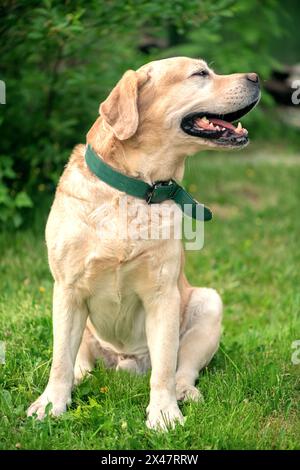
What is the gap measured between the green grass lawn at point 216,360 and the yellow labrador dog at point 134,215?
0.47 feet

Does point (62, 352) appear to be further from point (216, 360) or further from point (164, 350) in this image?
point (216, 360)

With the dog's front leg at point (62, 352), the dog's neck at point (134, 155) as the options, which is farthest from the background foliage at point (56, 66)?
the dog's front leg at point (62, 352)

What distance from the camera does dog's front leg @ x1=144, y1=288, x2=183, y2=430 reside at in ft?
11.9

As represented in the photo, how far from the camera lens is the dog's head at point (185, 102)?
145 inches

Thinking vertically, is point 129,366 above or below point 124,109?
below

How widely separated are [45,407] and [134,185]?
110 cm

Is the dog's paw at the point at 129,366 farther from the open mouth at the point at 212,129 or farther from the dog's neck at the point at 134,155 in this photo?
the open mouth at the point at 212,129

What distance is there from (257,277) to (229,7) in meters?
2.16

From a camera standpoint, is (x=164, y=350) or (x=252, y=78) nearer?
(x=164, y=350)

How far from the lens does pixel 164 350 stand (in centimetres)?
367

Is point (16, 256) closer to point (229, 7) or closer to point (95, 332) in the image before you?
point (95, 332)

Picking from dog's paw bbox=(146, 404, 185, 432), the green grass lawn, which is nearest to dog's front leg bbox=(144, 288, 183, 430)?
dog's paw bbox=(146, 404, 185, 432)

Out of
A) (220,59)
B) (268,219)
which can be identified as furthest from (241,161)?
(268,219)

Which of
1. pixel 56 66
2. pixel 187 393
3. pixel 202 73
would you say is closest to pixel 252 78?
pixel 202 73
